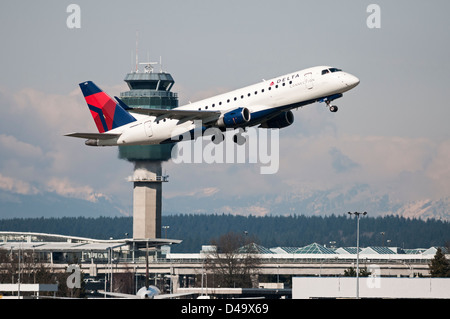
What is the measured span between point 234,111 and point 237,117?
0.93 m

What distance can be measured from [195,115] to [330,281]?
22.8 metres

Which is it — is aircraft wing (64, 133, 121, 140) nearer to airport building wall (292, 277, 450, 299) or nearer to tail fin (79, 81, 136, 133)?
tail fin (79, 81, 136, 133)

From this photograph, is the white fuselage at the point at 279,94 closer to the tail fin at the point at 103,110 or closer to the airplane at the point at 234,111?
the airplane at the point at 234,111

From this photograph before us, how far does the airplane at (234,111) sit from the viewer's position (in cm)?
7756

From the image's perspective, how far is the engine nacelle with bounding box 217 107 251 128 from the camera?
80.3 meters

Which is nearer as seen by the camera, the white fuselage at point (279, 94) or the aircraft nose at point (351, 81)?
the aircraft nose at point (351, 81)

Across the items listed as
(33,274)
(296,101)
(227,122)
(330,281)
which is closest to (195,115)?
(227,122)

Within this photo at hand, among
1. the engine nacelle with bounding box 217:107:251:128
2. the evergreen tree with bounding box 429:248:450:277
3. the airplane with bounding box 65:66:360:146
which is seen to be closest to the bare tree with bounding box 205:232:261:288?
the evergreen tree with bounding box 429:248:450:277

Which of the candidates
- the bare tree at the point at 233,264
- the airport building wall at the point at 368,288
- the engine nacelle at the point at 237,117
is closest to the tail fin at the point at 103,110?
the engine nacelle at the point at 237,117

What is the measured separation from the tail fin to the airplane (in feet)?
0.42

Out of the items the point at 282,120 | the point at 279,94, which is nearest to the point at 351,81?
the point at 279,94

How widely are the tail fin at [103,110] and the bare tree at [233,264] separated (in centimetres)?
5921
